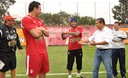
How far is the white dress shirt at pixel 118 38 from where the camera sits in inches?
443

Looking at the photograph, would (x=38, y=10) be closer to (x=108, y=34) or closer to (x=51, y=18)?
(x=108, y=34)

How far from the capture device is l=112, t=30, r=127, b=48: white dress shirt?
11255mm

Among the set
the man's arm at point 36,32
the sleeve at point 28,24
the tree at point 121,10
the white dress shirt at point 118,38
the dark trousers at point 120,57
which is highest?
the tree at point 121,10

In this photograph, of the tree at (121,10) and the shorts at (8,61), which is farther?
the tree at (121,10)

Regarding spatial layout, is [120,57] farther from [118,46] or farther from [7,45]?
[7,45]

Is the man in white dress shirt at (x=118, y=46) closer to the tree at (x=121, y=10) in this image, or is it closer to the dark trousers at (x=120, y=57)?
the dark trousers at (x=120, y=57)

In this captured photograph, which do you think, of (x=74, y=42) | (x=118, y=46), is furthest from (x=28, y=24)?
(x=118, y=46)

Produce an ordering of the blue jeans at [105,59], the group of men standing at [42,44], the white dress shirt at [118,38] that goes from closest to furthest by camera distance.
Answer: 1. the group of men standing at [42,44]
2. the blue jeans at [105,59]
3. the white dress shirt at [118,38]

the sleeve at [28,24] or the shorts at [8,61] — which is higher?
the sleeve at [28,24]

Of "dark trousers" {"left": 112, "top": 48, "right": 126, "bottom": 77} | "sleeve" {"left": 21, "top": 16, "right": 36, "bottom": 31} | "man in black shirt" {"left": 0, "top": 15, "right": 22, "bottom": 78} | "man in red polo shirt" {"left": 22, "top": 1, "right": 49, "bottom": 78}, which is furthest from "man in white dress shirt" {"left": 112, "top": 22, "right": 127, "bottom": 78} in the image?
"sleeve" {"left": 21, "top": 16, "right": 36, "bottom": 31}

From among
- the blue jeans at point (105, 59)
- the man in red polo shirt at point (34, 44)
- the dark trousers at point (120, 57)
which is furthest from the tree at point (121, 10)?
the man in red polo shirt at point (34, 44)

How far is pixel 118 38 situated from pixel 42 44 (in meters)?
4.86

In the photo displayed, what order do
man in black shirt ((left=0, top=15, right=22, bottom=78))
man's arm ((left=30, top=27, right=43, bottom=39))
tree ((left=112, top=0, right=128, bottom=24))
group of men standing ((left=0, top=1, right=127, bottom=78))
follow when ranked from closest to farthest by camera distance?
man's arm ((left=30, top=27, right=43, bottom=39)) → group of men standing ((left=0, top=1, right=127, bottom=78)) → man in black shirt ((left=0, top=15, right=22, bottom=78)) → tree ((left=112, top=0, right=128, bottom=24))

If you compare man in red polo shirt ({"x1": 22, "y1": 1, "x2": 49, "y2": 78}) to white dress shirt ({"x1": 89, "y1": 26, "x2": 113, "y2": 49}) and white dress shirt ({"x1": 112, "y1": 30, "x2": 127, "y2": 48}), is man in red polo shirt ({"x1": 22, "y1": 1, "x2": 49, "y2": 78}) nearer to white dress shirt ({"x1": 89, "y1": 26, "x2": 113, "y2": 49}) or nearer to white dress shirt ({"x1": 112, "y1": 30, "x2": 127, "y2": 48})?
white dress shirt ({"x1": 89, "y1": 26, "x2": 113, "y2": 49})
